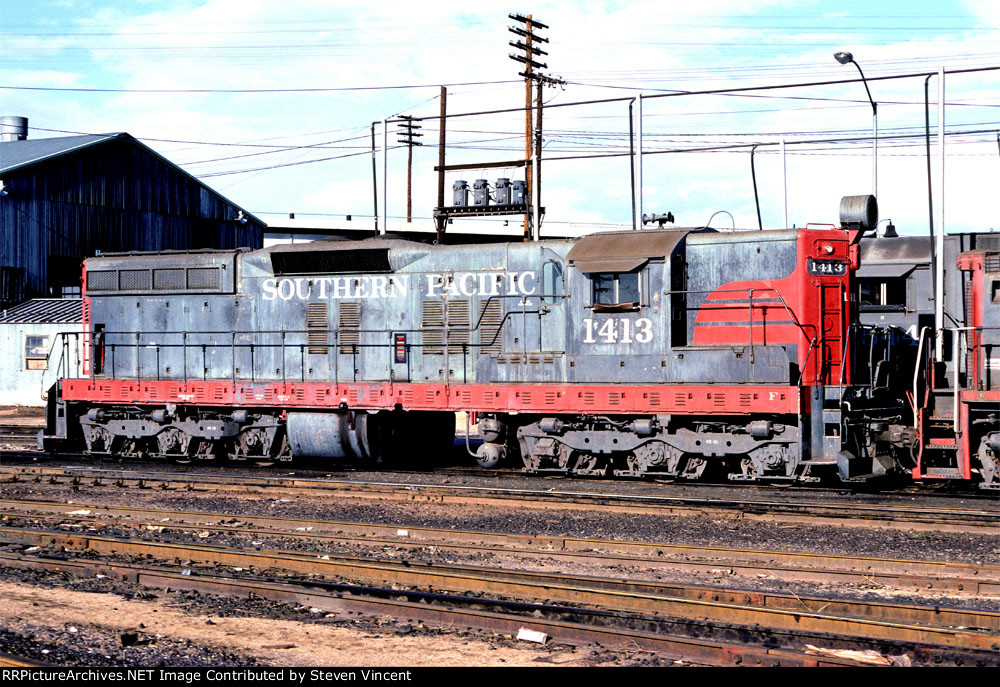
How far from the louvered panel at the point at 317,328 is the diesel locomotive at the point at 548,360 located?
34mm

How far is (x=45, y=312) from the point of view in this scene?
3459 cm

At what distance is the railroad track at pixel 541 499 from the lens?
39.1 ft

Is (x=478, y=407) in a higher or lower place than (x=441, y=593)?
higher

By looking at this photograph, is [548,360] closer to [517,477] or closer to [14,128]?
[517,477]

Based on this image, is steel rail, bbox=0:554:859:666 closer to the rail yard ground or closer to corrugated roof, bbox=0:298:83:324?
the rail yard ground

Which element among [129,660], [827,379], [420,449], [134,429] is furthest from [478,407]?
[129,660]

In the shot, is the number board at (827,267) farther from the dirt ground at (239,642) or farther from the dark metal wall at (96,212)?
the dark metal wall at (96,212)

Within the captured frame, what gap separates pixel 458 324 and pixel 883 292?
287 inches

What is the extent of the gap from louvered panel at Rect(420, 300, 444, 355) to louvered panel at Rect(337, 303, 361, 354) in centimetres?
122

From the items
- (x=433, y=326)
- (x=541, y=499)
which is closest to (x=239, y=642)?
(x=541, y=499)

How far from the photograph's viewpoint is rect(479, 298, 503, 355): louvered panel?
16406mm

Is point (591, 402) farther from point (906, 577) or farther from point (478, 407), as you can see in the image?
point (906, 577)
